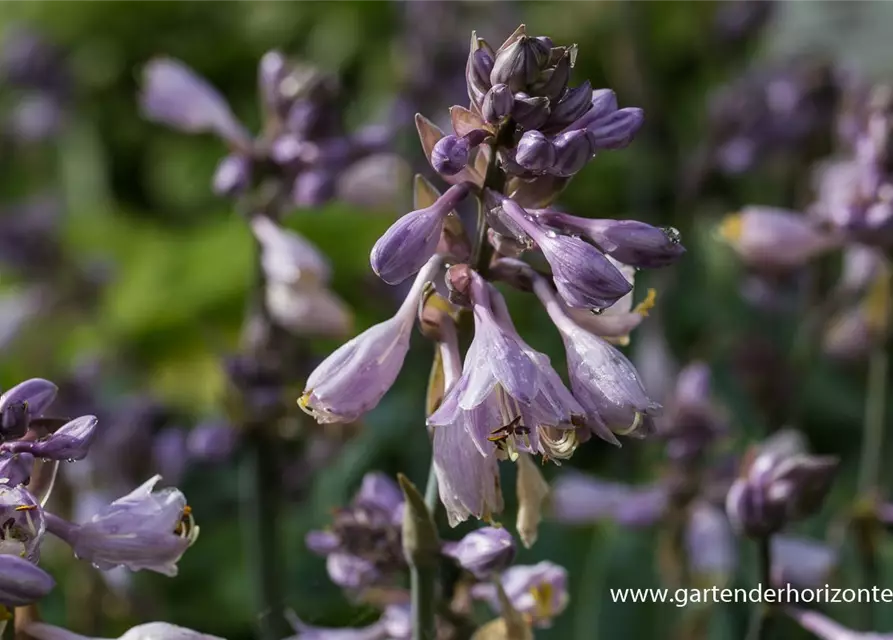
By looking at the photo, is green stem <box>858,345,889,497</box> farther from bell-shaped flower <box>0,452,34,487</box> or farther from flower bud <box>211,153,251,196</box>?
bell-shaped flower <box>0,452,34,487</box>

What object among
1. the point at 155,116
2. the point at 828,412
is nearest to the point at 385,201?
the point at 155,116

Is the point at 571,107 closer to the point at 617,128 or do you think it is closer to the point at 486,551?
the point at 617,128

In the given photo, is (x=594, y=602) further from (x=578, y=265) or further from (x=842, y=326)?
(x=578, y=265)

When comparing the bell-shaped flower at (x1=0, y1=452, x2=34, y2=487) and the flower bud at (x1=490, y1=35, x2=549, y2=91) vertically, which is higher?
the flower bud at (x1=490, y1=35, x2=549, y2=91)

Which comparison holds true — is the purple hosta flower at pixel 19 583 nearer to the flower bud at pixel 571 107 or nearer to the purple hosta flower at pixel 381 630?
the purple hosta flower at pixel 381 630

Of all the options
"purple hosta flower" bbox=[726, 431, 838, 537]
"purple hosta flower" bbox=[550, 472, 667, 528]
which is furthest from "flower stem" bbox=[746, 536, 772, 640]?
"purple hosta flower" bbox=[550, 472, 667, 528]

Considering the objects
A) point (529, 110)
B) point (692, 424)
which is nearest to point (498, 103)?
point (529, 110)
